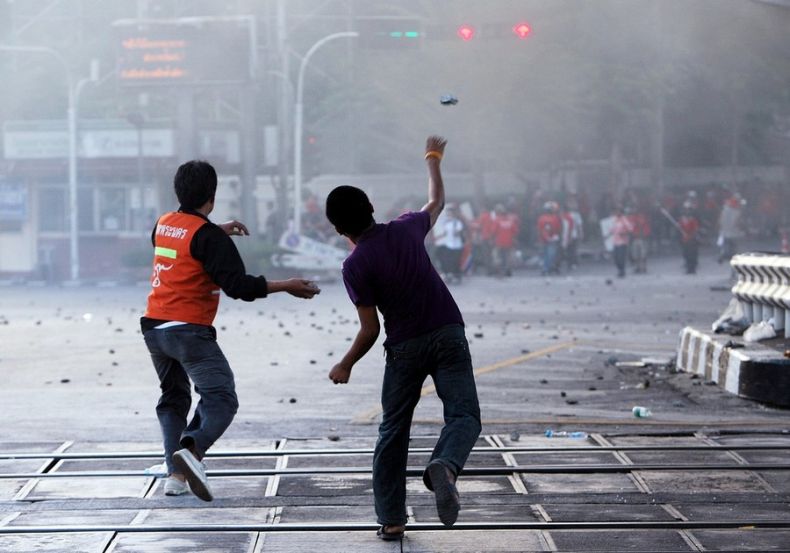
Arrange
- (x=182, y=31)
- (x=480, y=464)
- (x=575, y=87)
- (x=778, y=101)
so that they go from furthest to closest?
(x=778, y=101) < (x=575, y=87) < (x=182, y=31) < (x=480, y=464)

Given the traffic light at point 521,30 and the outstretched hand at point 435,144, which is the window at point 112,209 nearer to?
the traffic light at point 521,30

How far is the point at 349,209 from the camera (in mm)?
5449

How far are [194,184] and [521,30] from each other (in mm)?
17517

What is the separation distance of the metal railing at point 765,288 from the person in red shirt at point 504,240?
744 inches

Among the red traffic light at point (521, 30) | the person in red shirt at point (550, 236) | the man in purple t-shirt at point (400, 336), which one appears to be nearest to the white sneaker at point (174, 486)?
the man in purple t-shirt at point (400, 336)

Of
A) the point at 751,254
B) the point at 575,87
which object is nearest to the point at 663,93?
the point at 575,87

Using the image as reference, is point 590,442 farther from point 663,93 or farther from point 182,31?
point 663,93

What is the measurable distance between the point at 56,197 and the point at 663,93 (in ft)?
56.0

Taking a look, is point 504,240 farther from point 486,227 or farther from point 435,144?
point 435,144

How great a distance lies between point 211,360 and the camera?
6277mm

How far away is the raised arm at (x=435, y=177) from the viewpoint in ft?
19.7

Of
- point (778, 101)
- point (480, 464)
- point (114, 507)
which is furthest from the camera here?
point (778, 101)

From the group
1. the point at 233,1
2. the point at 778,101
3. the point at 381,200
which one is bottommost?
the point at 381,200

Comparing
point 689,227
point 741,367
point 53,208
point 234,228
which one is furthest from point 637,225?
point 234,228
